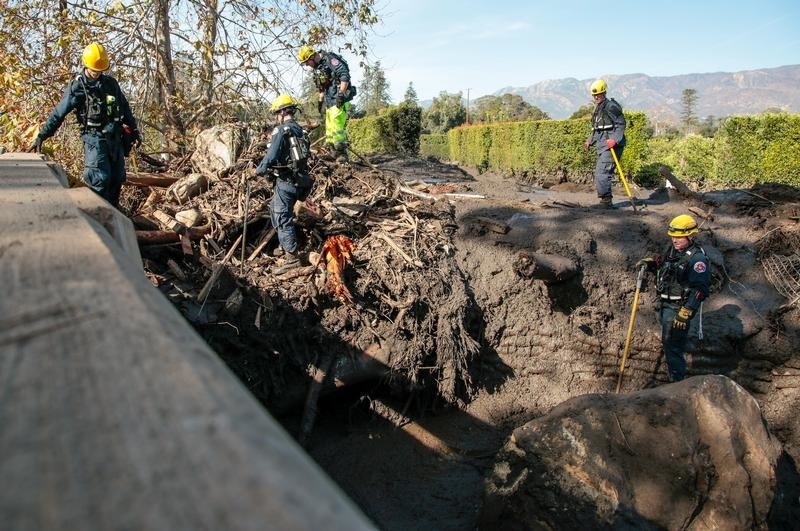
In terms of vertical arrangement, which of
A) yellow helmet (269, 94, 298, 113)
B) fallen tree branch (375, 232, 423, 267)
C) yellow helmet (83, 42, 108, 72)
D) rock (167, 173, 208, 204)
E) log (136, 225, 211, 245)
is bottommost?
fallen tree branch (375, 232, 423, 267)

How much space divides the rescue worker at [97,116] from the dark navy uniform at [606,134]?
7824mm

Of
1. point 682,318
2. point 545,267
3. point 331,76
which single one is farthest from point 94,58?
point 682,318

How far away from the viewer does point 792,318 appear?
23.6 feet

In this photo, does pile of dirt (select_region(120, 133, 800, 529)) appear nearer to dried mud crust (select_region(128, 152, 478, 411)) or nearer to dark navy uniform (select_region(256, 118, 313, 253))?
dried mud crust (select_region(128, 152, 478, 411))

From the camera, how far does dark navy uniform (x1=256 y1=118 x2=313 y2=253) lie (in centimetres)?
669

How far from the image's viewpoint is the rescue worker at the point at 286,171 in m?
6.70

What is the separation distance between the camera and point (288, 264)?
699 centimetres

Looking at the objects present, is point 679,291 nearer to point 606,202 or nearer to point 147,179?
point 606,202

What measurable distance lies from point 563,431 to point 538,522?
79 cm

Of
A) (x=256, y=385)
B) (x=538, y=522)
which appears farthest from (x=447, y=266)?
(x=538, y=522)

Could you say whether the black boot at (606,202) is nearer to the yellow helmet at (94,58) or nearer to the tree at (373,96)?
the yellow helmet at (94,58)

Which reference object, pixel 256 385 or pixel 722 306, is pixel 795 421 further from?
pixel 256 385

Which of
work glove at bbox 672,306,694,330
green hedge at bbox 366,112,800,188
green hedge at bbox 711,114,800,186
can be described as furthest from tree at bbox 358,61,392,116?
work glove at bbox 672,306,694,330

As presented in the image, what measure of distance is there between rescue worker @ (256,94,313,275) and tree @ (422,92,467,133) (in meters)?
40.2
